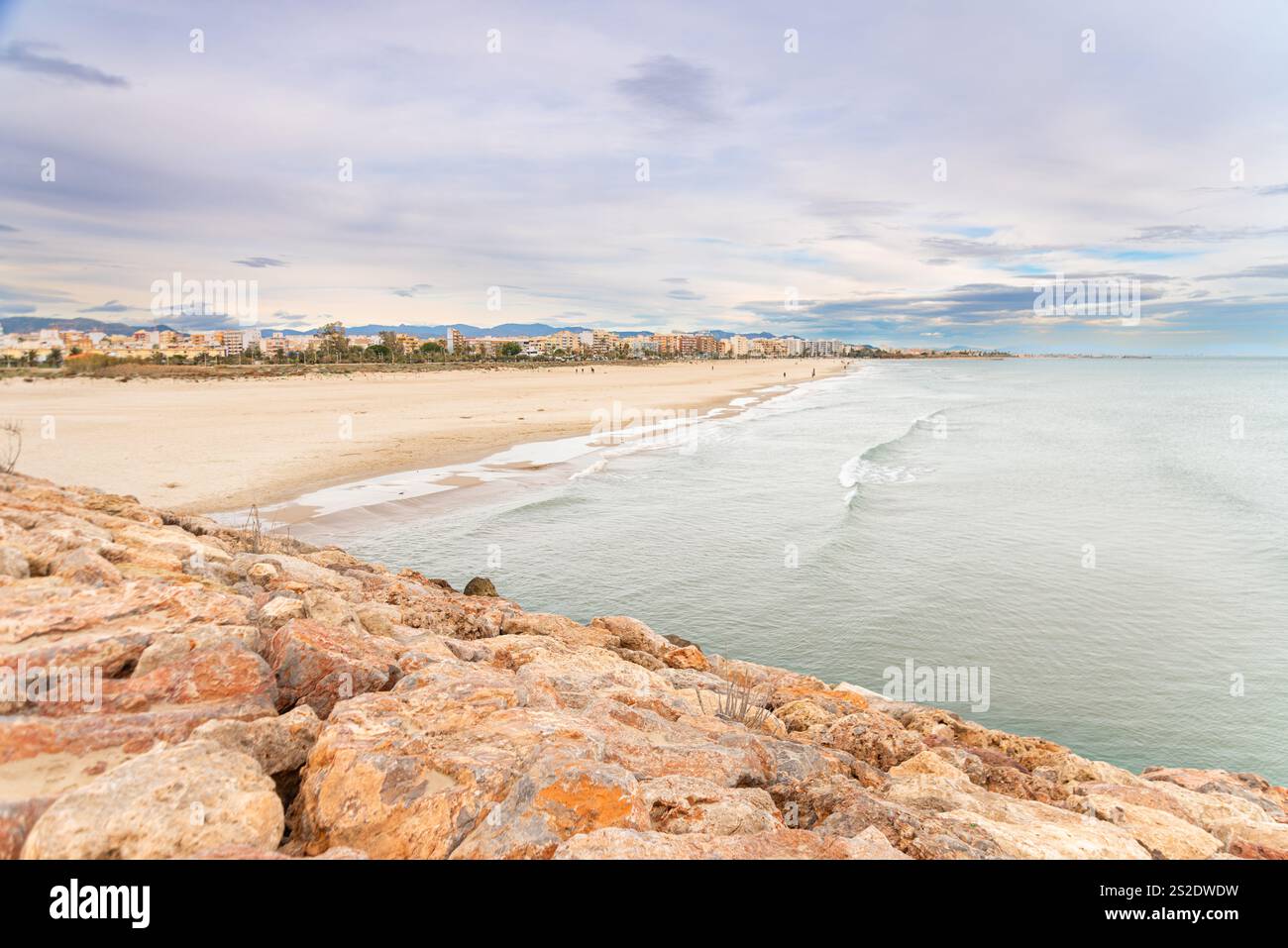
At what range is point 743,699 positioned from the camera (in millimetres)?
6219

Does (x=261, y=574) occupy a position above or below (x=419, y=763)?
above

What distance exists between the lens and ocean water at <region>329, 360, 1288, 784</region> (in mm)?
8883

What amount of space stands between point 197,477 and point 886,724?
747 inches

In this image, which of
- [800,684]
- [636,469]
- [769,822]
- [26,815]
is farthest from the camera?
[636,469]

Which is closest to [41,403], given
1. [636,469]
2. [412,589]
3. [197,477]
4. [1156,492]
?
[197,477]

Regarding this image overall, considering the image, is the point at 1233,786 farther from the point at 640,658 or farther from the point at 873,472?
the point at 873,472

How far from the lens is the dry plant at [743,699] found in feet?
19.0

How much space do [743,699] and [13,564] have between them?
20.2ft

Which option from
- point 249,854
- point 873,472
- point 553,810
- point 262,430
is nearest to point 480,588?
point 553,810

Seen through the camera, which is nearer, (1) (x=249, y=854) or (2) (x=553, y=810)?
(1) (x=249, y=854)

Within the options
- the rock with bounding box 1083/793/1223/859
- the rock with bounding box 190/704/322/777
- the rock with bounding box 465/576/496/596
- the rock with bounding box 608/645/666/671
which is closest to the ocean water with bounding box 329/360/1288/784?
the rock with bounding box 465/576/496/596

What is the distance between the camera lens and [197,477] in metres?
18.2
